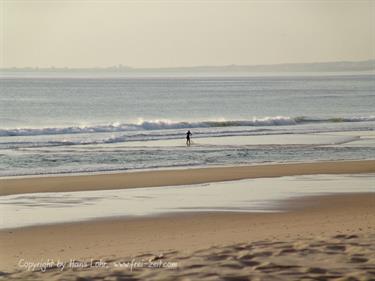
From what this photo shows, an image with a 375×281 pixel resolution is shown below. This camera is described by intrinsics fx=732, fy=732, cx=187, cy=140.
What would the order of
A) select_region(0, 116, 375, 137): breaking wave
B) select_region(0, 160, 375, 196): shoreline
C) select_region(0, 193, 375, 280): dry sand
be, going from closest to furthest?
select_region(0, 193, 375, 280): dry sand
select_region(0, 160, 375, 196): shoreline
select_region(0, 116, 375, 137): breaking wave

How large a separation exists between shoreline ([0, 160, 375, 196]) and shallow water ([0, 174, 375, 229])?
82cm

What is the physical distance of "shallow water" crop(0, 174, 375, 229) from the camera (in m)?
15.1

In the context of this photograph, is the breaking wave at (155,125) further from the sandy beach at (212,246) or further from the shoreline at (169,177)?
the sandy beach at (212,246)

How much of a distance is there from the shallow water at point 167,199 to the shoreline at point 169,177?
0.82m

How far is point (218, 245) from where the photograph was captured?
11.1 metres

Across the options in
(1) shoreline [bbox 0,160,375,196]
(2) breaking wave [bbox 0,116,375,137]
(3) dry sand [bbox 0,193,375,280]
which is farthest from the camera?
(2) breaking wave [bbox 0,116,375,137]

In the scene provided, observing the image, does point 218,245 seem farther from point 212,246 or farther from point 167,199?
point 167,199

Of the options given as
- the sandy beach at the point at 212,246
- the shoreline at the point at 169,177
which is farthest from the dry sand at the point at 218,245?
the shoreline at the point at 169,177

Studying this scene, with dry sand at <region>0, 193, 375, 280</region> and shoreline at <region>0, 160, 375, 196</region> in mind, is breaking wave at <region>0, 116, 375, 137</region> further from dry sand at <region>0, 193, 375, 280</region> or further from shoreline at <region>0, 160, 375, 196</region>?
dry sand at <region>0, 193, 375, 280</region>

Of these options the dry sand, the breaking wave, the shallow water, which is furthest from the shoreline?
the breaking wave

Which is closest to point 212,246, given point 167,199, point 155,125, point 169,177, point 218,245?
point 218,245

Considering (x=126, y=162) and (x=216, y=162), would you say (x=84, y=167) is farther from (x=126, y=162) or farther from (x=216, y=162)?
(x=216, y=162)

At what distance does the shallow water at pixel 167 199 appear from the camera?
15.1 metres

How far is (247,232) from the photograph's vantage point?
42.3 ft
